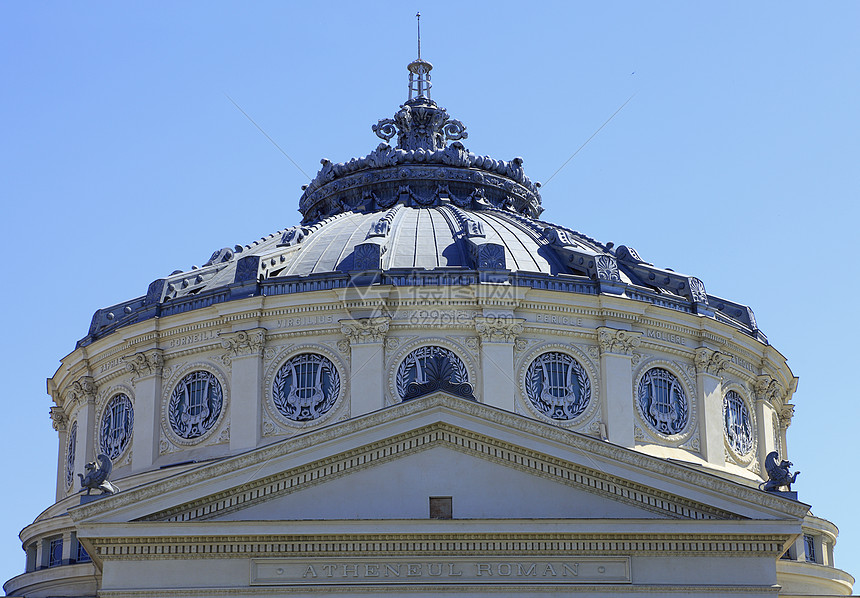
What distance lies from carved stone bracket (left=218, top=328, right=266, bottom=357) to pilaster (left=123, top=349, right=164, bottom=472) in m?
2.61

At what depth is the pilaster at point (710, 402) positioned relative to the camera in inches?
2069

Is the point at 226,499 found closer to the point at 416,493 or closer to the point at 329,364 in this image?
the point at 416,493

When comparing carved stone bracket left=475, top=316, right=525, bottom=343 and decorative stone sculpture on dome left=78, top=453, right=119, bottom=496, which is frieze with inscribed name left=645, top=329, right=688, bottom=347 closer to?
carved stone bracket left=475, top=316, right=525, bottom=343

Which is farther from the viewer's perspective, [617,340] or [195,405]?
[195,405]

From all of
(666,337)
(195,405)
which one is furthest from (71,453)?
(666,337)

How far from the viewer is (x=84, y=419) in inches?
2190

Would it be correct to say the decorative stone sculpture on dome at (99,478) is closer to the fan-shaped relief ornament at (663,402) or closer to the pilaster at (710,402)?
the fan-shaped relief ornament at (663,402)

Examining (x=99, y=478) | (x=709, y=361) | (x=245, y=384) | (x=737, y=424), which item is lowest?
(x=99, y=478)

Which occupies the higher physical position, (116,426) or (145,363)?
(145,363)

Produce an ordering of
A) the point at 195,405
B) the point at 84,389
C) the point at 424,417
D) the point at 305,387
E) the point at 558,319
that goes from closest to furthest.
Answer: the point at 424,417
the point at 305,387
the point at 558,319
the point at 195,405
the point at 84,389

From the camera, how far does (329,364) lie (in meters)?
51.4

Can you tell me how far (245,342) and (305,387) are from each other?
241cm

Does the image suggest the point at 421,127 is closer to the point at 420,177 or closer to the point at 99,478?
the point at 420,177

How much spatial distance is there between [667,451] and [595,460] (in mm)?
14401
